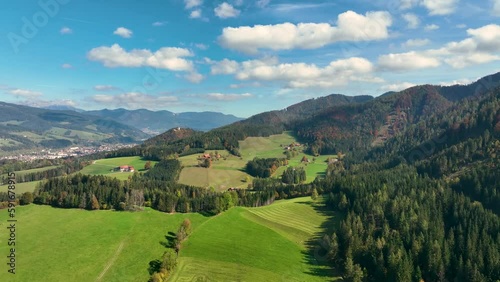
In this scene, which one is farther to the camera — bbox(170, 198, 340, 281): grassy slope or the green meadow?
bbox(170, 198, 340, 281): grassy slope

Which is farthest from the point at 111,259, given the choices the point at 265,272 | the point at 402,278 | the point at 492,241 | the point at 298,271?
the point at 492,241

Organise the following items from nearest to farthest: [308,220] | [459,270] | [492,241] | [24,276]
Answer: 1. [24,276]
2. [459,270]
3. [492,241]
4. [308,220]

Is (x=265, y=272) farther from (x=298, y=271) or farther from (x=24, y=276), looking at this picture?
(x=24, y=276)

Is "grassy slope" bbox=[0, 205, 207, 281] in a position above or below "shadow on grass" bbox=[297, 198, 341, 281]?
above

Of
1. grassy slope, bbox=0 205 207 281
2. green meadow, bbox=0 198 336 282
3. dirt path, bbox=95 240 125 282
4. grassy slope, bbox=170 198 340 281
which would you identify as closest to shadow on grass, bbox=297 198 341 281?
green meadow, bbox=0 198 336 282

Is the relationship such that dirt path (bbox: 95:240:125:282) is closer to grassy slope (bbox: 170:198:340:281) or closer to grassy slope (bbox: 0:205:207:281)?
grassy slope (bbox: 0:205:207:281)

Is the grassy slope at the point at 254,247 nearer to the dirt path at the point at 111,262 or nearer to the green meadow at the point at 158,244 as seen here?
the green meadow at the point at 158,244

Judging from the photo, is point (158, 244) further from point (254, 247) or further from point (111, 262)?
point (254, 247)
